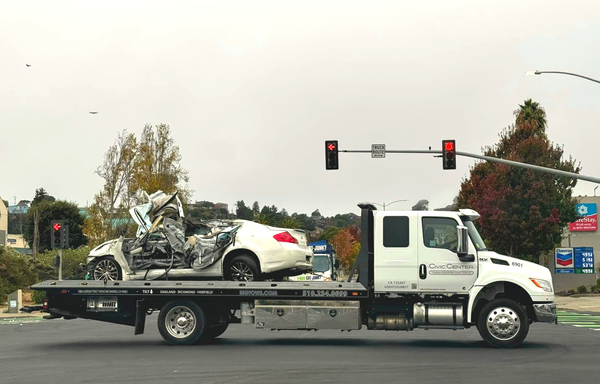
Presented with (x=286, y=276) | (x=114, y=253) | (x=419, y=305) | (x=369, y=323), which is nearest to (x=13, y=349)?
(x=114, y=253)

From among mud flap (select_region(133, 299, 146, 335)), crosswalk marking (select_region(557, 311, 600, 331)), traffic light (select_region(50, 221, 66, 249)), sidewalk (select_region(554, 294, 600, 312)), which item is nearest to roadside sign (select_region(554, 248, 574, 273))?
sidewalk (select_region(554, 294, 600, 312))

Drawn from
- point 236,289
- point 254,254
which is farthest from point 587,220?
point 236,289

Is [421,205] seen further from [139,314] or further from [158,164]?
[158,164]

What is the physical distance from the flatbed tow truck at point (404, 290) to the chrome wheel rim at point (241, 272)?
47 centimetres

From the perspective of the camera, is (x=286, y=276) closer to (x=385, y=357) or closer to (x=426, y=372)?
(x=385, y=357)

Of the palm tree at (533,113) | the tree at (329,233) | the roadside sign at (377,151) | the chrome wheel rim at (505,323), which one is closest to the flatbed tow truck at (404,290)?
the chrome wheel rim at (505,323)

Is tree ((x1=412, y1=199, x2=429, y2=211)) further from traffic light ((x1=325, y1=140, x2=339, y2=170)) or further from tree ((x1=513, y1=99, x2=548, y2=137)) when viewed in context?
tree ((x1=513, y1=99, x2=548, y2=137))

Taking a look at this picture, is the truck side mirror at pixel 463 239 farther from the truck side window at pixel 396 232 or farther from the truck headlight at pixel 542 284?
the truck headlight at pixel 542 284

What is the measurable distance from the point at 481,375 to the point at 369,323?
417cm

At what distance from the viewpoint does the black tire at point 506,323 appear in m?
15.0

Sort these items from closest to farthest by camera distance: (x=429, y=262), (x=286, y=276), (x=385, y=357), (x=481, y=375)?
(x=481, y=375)
(x=385, y=357)
(x=429, y=262)
(x=286, y=276)

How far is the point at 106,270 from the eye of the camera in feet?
53.0

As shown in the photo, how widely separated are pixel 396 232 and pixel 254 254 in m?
2.82

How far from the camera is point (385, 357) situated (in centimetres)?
1392
